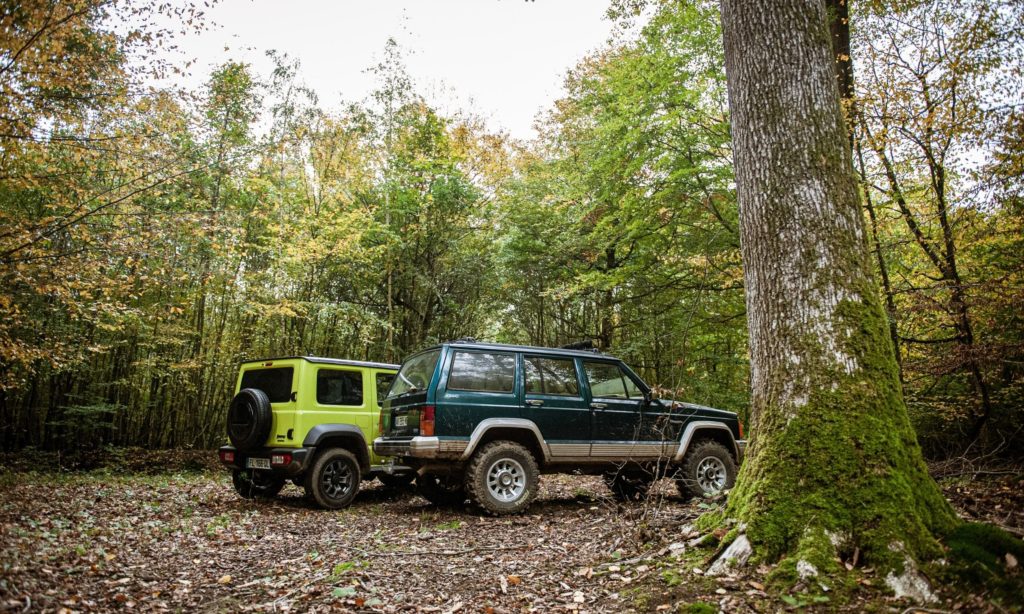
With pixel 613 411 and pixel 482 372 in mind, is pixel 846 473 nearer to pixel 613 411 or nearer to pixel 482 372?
pixel 613 411

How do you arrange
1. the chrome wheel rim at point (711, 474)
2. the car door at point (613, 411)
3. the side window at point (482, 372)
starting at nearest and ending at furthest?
the side window at point (482, 372), the car door at point (613, 411), the chrome wheel rim at point (711, 474)

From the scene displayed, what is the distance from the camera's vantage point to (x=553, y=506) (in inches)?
297

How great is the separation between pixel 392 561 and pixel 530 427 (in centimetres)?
270

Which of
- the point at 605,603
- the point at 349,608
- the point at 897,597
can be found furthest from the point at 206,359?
the point at 897,597

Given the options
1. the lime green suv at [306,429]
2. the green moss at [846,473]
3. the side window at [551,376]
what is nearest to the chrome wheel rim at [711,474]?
the side window at [551,376]

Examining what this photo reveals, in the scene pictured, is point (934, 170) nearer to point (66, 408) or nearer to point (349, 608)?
point (349, 608)

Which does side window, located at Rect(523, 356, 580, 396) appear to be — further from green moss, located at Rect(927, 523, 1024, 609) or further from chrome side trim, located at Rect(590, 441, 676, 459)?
green moss, located at Rect(927, 523, 1024, 609)

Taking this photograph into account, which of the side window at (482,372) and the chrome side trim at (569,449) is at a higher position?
the side window at (482,372)

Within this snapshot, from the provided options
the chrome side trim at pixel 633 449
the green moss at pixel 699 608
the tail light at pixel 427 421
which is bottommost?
the green moss at pixel 699 608

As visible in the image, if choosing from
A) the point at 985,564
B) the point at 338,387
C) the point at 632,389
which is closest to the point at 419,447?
the point at 338,387

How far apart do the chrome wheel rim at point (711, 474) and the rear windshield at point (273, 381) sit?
5.71 m

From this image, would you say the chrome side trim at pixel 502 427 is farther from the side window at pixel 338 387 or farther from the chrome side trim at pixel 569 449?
the side window at pixel 338 387

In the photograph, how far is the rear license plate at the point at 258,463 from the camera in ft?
24.6

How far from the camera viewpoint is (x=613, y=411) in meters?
7.55
